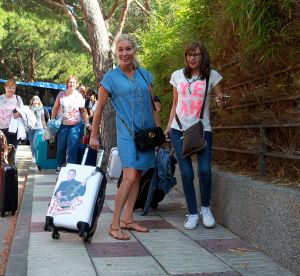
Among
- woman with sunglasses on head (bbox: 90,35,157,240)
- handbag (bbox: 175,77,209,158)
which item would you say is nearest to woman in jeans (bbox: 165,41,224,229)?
handbag (bbox: 175,77,209,158)

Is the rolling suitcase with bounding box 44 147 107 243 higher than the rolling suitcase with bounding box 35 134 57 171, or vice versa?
the rolling suitcase with bounding box 44 147 107 243

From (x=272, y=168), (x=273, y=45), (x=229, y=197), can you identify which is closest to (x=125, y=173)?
(x=229, y=197)

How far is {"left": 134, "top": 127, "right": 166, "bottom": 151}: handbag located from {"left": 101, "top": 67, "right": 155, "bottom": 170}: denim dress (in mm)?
63

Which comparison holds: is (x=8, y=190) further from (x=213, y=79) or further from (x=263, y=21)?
(x=263, y=21)

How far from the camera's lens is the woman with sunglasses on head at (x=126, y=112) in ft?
17.3

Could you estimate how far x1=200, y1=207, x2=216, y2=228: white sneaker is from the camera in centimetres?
557

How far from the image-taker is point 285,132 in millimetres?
4832

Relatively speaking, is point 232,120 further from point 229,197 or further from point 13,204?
point 13,204

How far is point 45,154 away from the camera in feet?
36.1

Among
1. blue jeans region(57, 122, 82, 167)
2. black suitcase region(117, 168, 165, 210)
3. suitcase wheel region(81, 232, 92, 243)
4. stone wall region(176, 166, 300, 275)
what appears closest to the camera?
stone wall region(176, 166, 300, 275)

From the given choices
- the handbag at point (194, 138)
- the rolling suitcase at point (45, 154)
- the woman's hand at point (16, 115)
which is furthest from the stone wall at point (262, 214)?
the rolling suitcase at point (45, 154)

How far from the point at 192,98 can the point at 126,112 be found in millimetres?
679

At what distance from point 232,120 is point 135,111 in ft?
4.21

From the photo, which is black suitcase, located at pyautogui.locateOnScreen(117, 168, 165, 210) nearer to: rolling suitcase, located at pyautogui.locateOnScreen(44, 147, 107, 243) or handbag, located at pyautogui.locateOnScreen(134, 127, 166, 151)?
handbag, located at pyautogui.locateOnScreen(134, 127, 166, 151)
